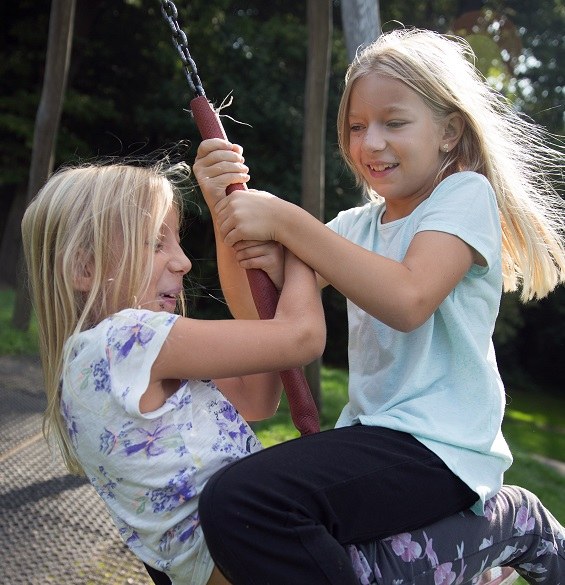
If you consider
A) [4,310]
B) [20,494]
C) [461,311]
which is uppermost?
[461,311]

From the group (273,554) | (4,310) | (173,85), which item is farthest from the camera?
(173,85)

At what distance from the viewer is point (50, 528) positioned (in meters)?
3.24

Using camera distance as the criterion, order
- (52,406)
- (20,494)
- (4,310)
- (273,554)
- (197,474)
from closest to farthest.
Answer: (273,554) < (197,474) < (52,406) < (20,494) < (4,310)

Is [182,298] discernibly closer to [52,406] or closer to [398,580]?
[52,406]

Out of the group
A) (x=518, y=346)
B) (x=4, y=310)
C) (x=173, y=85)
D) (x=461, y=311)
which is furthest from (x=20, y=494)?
(x=518, y=346)

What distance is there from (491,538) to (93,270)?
1030 millimetres

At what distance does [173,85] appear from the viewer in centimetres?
1502

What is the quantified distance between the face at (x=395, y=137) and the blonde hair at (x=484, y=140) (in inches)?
0.9

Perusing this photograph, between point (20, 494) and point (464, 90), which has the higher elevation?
point (464, 90)

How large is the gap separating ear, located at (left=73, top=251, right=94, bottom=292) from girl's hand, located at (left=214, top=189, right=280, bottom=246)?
0.30m

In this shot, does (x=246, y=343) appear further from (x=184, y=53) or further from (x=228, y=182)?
(x=184, y=53)

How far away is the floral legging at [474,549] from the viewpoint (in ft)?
5.40

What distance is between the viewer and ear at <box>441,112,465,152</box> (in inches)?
75.4

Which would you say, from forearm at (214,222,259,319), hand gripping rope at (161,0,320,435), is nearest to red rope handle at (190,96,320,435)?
hand gripping rope at (161,0,320,435)
